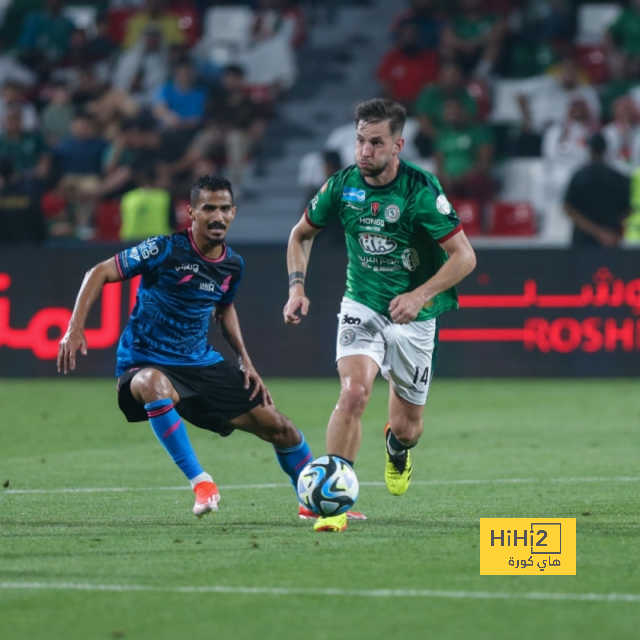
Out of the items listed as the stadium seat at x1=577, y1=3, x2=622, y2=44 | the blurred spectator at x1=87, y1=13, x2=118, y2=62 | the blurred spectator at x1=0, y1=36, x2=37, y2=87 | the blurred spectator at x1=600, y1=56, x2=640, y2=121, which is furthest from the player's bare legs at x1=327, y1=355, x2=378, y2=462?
the blurred spectator at x1=0, y1=36, x2=37, y2=87

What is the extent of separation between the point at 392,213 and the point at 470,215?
33.3 ft

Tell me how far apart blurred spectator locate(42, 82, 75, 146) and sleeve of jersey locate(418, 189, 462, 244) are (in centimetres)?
1395

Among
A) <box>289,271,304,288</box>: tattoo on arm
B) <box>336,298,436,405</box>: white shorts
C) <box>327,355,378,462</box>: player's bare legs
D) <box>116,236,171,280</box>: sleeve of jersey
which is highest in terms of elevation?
<box>116,236,171,280</box>: sleeve of jersey

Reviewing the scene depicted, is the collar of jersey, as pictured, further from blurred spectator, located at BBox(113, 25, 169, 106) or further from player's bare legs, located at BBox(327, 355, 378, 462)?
blurred spectator, located at BBox(113, 25, 169, 106)

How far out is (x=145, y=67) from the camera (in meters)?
20.7

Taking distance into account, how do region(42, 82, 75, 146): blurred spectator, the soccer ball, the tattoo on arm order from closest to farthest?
the soccer ball < the tattoo on arm < region(42, 82, 75, 146): blurred spectator

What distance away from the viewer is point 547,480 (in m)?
8.25

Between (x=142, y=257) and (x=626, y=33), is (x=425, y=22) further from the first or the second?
(x=142, y=257)

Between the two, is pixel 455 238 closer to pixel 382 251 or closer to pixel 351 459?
pixel 382 251

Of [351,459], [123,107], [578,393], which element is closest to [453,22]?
[123,107]

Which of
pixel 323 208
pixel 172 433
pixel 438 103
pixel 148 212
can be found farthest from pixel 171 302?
pixel 438 103

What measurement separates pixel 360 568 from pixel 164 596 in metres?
0.91

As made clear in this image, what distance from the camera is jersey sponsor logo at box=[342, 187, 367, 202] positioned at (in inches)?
275

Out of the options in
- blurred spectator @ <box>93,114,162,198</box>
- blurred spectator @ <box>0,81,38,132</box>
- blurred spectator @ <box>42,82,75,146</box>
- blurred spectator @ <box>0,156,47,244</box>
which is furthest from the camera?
blurred spectator @ <box>42,82,75,146</box>
